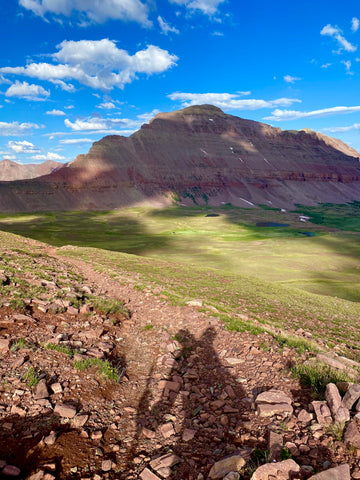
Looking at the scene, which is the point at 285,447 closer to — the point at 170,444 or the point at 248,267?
the point at 170,444

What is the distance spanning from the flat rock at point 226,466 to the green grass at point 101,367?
4.86m

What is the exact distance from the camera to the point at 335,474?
554cm

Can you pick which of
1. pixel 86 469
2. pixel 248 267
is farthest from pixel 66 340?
pixel 248 267

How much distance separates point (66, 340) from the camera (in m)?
12.1

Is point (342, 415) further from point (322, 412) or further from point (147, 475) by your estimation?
point (147, 475)

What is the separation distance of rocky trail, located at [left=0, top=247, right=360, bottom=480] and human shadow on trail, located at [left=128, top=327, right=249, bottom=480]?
0.03 metres

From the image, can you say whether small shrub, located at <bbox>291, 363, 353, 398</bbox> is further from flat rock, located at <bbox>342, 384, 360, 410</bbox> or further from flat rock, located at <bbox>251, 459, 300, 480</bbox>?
flat rock, located at <bbox>251, 459, 300, 480</bbox>

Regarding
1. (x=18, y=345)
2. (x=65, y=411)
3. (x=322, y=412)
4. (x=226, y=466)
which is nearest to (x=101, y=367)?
(x=65, y=411)

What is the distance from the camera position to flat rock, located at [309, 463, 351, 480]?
5.48 meters

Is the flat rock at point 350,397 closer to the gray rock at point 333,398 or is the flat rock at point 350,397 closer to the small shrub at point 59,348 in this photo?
the gray rock at point 333,398

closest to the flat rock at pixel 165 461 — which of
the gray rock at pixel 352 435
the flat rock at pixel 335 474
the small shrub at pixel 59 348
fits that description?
the flat rock at pixel 335 474

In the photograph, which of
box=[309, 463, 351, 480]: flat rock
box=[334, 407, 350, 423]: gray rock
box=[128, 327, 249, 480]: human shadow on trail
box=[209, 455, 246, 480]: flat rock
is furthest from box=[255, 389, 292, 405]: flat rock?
box=[309, 463, 351, 480]: flat rock

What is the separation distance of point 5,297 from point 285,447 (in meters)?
14.0

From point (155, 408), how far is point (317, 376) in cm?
567
